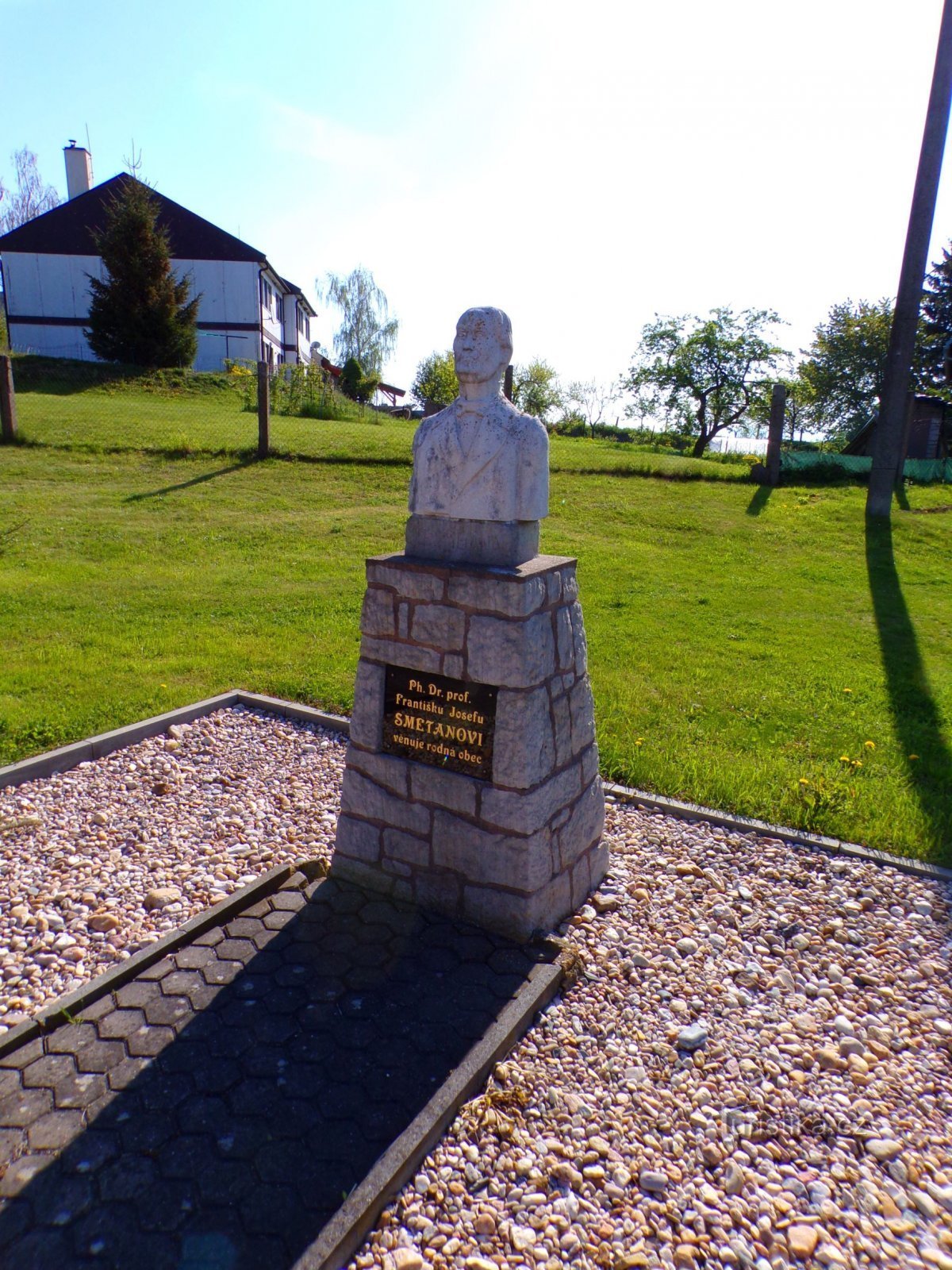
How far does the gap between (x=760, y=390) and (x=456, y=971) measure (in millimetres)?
31669

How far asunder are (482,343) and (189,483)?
12466 millimetres

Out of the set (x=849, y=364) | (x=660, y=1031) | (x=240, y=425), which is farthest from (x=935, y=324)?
(x=660, y=1031)

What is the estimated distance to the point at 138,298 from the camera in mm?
25562

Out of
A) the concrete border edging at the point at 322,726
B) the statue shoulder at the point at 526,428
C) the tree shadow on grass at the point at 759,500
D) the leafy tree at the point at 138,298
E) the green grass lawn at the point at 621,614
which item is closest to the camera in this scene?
the statue shoulder at the point at 526,428

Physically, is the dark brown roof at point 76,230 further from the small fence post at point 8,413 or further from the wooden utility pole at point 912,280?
the wooden utility pole at point 912,280

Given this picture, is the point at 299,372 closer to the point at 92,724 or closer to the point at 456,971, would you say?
the point at 92,724

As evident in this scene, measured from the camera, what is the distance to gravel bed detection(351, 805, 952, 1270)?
2.41 metres

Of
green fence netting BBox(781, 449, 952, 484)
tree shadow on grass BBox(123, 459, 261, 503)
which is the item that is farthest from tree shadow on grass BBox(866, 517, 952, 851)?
tree shadow on grass BBox(123, 459, 261, 503)

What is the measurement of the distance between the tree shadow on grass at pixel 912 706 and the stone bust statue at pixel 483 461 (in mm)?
3217

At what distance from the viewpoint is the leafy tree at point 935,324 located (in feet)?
104

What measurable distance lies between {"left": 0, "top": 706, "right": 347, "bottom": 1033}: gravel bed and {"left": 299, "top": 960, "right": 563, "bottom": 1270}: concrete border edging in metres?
1.66

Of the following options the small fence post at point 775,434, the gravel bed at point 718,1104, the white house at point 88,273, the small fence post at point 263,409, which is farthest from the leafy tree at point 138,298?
the gravel bed at point 718,1104

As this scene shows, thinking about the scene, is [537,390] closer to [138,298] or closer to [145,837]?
[138,298]

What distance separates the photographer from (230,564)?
10883 millimetres
